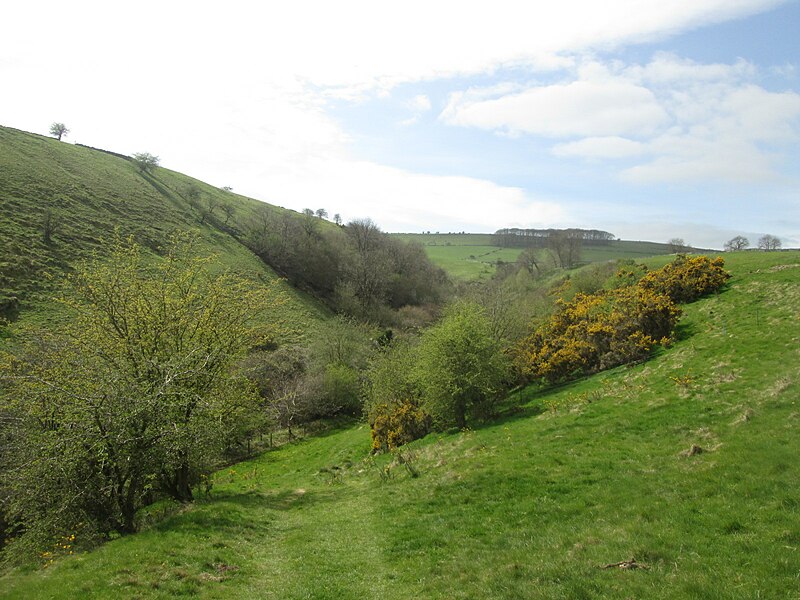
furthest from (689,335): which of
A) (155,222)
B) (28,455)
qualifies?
(155,222)

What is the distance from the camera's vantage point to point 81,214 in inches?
2889

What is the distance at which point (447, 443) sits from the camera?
24750 millimetres

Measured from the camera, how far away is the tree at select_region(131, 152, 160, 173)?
11156cm

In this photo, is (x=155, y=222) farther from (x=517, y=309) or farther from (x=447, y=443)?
(x=447, y=443)

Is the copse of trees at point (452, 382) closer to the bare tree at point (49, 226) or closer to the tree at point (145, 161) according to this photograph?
the bare tree at point (49, 226)

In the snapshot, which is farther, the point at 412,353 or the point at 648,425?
the point at 412,353

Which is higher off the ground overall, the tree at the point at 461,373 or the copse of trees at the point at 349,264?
the copse of trees at the point at 349,264

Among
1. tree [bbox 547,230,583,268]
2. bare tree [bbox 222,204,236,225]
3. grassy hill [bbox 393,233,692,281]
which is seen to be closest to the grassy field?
tree [bbox 547,230,583,268]

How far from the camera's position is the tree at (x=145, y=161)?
112m

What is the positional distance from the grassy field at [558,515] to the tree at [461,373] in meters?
3.36

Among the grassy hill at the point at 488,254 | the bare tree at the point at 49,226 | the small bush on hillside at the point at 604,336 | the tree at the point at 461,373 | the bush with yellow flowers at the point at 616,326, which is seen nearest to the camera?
the tree at the point at 461,373

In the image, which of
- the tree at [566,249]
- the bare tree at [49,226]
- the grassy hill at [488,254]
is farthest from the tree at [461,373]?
the grassy hill at [488,254]

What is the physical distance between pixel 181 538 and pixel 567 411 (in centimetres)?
1860

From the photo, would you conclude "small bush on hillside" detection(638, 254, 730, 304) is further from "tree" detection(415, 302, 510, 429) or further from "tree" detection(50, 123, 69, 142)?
"tree" detection(50, 123, 69, 142)
